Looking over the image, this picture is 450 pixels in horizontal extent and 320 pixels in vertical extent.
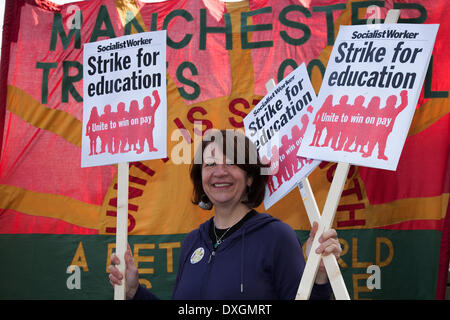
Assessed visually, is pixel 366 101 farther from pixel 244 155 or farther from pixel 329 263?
pixel 329 263

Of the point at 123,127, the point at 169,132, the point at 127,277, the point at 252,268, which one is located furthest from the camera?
the point at 169,132

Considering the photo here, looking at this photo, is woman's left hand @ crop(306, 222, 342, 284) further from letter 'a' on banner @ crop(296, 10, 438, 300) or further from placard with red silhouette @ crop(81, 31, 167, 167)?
placard with red silhouette @ crop(81, 31, 167, 167)

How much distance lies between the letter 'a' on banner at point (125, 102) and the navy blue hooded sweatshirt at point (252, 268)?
596mm

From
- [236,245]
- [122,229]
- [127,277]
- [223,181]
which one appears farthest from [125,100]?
[236,245]

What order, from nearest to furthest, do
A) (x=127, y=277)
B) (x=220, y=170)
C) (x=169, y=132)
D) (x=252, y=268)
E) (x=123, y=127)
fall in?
1. (x=252, y=268)
2. (x=220, y=170)
3. (x=127, y=277)
4. (x=123, y=127)
5. (x=169, y=132)

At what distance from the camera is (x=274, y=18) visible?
3.64 metres

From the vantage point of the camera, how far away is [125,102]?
8.59 feet

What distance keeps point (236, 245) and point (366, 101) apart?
0.82m

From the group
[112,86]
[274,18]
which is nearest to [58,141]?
[112,86]

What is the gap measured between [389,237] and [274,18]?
1.66 meters

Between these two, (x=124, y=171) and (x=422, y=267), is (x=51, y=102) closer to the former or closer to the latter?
Result: (x=124, y=171)

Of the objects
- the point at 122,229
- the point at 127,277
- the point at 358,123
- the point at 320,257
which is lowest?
the point at 127,277

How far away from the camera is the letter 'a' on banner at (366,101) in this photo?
82.9 inches

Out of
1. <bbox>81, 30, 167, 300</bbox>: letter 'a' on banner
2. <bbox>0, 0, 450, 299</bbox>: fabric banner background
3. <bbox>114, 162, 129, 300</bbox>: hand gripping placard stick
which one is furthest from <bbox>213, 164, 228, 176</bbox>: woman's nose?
<bbox>0, 0, 450, 299</bbox>: fabric banner background
